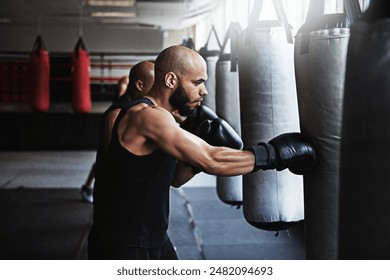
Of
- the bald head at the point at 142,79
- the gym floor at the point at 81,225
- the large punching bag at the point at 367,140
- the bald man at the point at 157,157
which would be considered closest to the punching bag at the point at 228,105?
the gym floor at the point at 81,225

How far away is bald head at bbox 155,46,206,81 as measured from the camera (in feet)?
4.65

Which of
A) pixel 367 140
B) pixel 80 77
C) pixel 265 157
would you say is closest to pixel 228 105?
pixel 265 157

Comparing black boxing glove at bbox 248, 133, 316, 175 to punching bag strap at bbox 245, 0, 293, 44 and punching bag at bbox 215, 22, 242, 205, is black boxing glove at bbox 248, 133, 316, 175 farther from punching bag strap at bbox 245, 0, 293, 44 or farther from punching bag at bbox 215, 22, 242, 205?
punching bag at bbox 215, 22, 242, 205

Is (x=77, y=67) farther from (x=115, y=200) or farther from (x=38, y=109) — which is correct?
(x=115, y=200)

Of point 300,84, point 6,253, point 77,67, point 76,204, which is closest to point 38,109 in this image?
point 77,67

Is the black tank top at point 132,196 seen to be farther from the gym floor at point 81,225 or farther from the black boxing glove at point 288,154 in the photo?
the gym floor at point 81,225

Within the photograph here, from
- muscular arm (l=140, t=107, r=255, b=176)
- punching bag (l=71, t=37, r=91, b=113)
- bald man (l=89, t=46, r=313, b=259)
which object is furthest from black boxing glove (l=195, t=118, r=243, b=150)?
punching bag (l=71, t=37, r=91, b=113)

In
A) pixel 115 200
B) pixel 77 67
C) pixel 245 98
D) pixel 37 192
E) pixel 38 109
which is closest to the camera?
pixel 115 200

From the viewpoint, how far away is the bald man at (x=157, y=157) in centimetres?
128

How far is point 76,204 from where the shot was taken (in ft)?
14.7

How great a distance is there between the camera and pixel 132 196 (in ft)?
4.73

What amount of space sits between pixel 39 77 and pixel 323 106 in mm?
5213

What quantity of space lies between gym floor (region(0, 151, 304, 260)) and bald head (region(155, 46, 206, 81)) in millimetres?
1079
